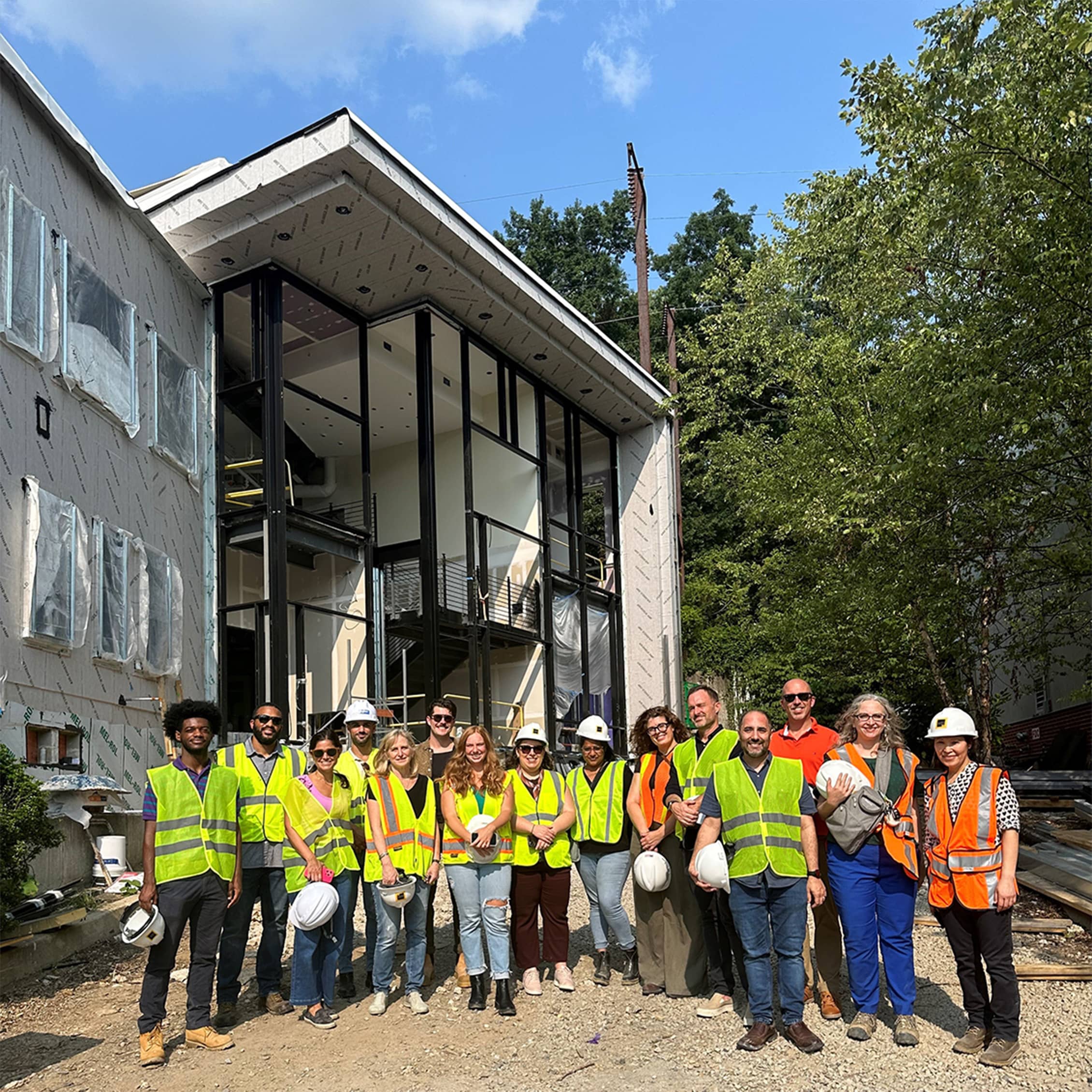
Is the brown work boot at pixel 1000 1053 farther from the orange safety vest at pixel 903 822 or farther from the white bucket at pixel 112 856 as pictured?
the white bucket at pixel 112 856

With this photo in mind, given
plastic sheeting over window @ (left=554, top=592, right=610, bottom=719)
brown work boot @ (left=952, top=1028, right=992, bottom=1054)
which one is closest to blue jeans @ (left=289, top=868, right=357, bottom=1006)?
brown work boot @ (left=952, top=1028, right=992, bottom=1054)

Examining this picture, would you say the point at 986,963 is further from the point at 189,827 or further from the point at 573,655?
the point at 573,655

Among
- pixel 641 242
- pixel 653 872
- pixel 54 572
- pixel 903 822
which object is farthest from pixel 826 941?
pixel 641 242

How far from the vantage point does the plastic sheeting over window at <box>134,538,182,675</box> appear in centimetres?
1360

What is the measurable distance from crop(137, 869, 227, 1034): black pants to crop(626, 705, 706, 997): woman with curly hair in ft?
8.73

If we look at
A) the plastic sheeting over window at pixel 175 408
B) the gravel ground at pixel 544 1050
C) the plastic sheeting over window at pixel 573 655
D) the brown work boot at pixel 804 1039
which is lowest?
the gravel ground at pixel 544 1050

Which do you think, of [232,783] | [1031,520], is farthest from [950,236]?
[232,783]

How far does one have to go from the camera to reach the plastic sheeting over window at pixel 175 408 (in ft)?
47.5

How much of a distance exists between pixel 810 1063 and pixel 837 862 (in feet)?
3.50

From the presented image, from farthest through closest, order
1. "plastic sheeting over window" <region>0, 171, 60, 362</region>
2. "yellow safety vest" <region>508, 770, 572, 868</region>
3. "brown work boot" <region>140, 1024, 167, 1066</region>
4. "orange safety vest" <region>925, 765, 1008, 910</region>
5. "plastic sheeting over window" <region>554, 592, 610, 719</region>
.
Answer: "plastic sheeting over window" <region>554, 592, 610, 719</region> → "plastic sheeting over window" <region>0, 171, 60, 362</region> → "yellow safety vest" <region>508, 770, 572, 868</region> → "brown work boot" <region>140, 1024, 167, 1066</region> → "orange safety vest" <region>925, 765, 1008, 910</region>

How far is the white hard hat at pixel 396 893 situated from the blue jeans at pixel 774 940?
199cm

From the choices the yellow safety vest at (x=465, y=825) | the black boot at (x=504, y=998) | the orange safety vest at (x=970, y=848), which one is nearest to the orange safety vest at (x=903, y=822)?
the orange safety vest at (x=970, y=848)

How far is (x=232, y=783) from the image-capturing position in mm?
6988

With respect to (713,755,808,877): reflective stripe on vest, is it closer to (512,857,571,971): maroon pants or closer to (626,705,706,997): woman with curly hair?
(626,705,706,997): woman with curly hair
